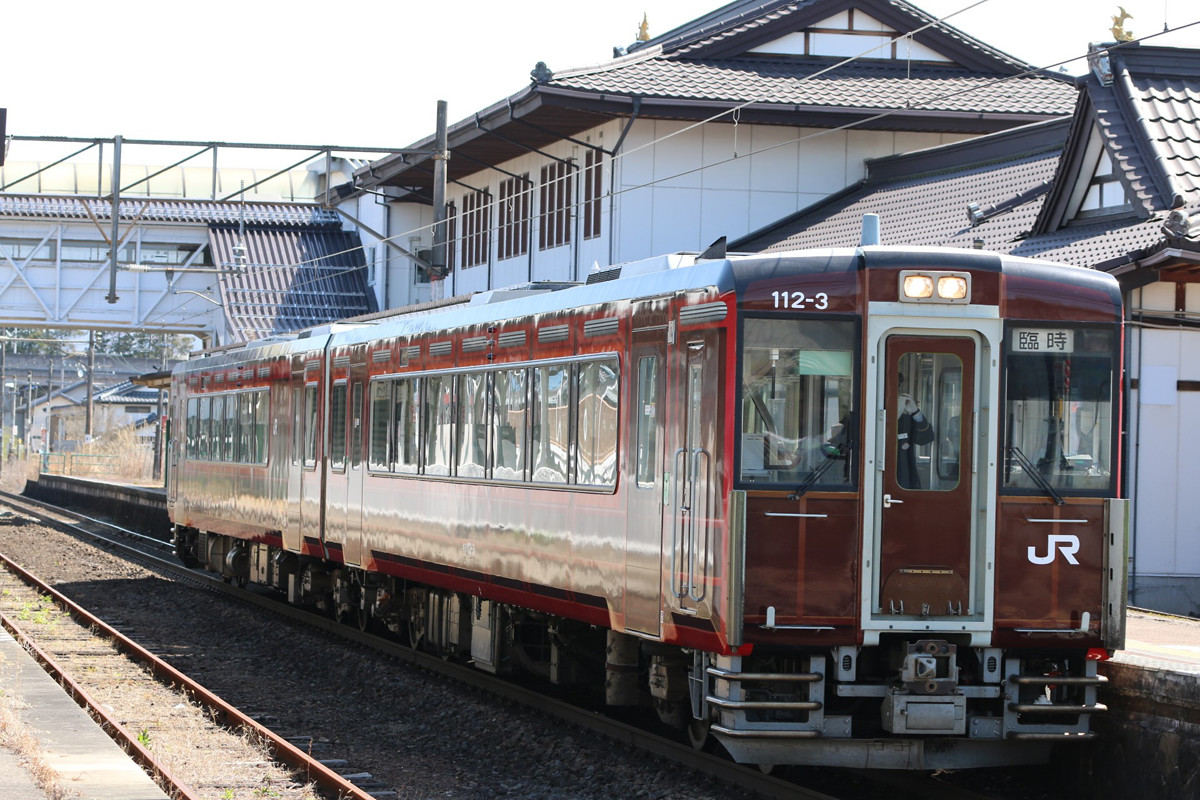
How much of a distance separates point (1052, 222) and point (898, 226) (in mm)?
3802

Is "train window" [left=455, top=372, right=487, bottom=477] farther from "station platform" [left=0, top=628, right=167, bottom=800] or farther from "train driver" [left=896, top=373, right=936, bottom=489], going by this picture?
"train driver" [left=896, top=373, right=936, bottom=489]

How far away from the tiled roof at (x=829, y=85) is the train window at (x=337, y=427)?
8.84 m

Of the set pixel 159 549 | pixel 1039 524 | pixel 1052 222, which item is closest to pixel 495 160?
Result: pixel 159 549

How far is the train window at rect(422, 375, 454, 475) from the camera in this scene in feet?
43.2

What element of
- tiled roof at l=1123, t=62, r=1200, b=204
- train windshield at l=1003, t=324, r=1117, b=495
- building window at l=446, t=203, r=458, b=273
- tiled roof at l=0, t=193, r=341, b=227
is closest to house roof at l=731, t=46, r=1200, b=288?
tiled roof at l=1123, t=62, r=1200, b=204

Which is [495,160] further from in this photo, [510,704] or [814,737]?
[814,737]

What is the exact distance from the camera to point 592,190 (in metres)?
25.9

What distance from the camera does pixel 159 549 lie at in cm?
2927

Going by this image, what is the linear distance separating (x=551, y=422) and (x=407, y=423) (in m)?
3.21

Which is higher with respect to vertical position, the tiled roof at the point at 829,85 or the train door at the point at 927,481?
the tiled roof at the point at 829,85

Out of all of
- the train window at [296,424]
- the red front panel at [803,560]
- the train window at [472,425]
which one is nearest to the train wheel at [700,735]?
the red front panel at [803,560]

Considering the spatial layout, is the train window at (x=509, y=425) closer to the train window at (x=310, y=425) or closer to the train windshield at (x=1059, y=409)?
the train windshield at (x=1059, y=409)

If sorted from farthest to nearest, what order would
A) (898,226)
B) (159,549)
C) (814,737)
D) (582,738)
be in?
1. (159,549)
2. (898,226)
3. (582,738)
4. (814,737)

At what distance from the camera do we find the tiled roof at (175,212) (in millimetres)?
40594
